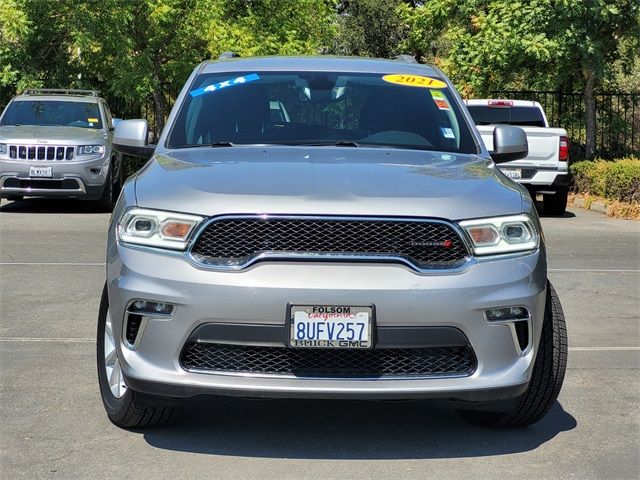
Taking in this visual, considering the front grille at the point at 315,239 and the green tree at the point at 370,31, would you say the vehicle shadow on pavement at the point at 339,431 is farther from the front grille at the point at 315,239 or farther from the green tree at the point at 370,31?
the green tree at the point at 370,31

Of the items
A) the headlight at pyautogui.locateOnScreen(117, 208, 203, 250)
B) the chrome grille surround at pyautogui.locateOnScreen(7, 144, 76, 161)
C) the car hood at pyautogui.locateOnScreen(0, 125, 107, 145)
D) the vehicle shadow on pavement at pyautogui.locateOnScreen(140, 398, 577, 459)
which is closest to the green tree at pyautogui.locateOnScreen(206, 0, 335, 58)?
the car hood at pyautogui.locateOnScreen(0, 125, 107, 145)

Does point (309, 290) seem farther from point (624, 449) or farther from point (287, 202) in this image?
point (624, 449)

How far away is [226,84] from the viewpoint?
6473 millimetres

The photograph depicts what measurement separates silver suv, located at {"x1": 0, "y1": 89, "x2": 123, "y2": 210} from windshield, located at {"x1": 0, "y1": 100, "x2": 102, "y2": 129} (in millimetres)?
15

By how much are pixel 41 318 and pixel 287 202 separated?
414 cm

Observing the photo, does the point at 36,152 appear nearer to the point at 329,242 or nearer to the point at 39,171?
the point at 39,171

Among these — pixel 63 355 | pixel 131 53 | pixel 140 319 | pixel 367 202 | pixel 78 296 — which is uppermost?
pixel 367 202

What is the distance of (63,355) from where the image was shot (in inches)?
279

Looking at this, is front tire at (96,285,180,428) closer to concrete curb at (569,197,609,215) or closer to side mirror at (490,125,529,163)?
side mirror at (490,125,529,163)

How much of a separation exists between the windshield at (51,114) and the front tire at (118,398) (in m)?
12.6

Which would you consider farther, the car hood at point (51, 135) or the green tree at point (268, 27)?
the green tree at point (268, 27)

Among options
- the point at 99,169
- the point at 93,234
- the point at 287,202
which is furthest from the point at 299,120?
the point at 99,169

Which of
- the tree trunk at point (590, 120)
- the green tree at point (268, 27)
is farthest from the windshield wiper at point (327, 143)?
the tree trunk at point (590, 120)

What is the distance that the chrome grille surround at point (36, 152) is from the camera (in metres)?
16.5
